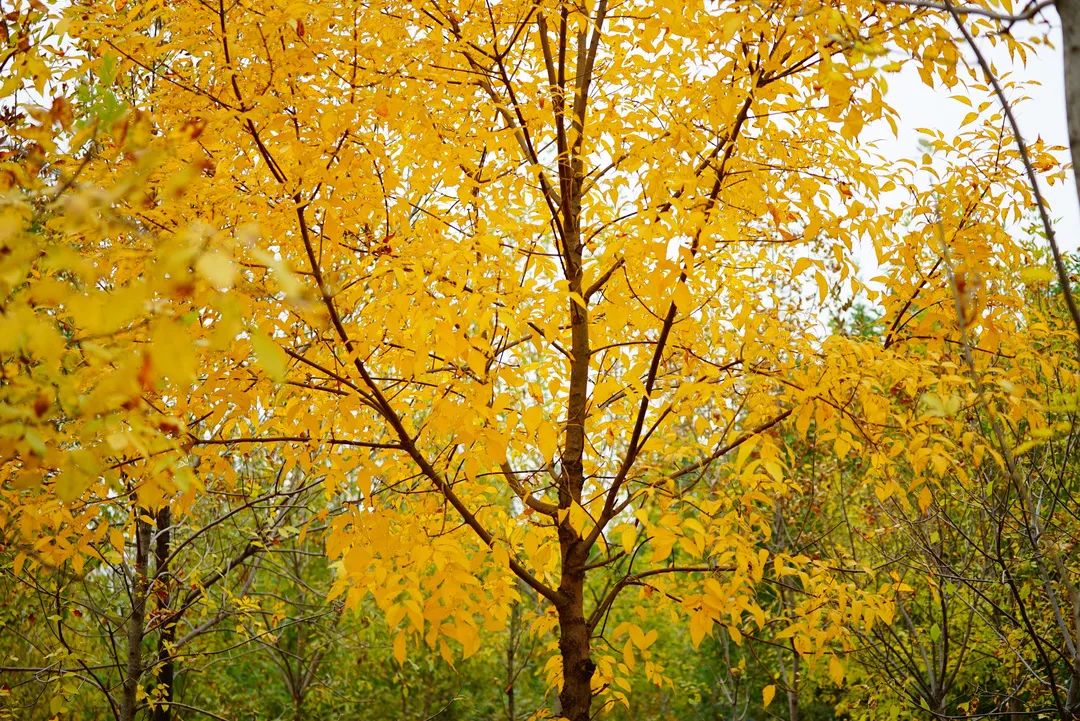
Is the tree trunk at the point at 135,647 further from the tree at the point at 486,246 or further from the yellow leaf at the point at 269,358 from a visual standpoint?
the yellow leaf at the point at 269,358

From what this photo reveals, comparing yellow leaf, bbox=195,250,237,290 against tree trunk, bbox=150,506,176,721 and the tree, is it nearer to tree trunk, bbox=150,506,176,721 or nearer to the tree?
the tree

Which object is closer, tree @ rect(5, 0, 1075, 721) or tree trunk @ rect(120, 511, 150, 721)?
tree @ rect(5, 0, 1075, 721)

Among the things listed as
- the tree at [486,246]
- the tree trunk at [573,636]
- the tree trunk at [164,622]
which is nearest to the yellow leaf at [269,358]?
the tree at [486,246]

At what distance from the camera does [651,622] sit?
1434 centimetres

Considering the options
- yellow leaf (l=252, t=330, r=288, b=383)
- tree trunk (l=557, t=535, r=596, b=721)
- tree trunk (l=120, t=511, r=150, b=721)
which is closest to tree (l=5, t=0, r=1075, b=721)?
tree trunk (l=557, t=535, r=596, b=721)

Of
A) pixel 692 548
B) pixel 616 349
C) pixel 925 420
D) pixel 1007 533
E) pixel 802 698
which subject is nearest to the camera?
pixel 692 548

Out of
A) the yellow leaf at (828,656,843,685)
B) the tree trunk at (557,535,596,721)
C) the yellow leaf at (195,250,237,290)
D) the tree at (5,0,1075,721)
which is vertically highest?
the tree at (5,0,1075,721)

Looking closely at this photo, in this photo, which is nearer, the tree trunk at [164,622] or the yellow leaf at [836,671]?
the yellow leaf at [836,671]

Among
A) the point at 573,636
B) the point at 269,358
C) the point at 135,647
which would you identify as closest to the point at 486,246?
the point at 269,358

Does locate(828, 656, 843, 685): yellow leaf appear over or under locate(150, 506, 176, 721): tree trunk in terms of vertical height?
under

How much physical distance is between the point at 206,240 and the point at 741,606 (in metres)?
2.48

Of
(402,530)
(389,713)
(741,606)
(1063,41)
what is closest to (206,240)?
(1063,41)

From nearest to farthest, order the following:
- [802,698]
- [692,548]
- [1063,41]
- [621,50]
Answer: [1063,41]
[692,548]
[621,50]
[802,698]

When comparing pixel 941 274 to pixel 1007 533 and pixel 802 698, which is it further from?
pixel 802 698
